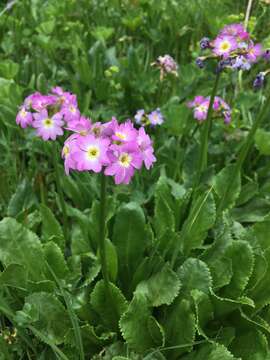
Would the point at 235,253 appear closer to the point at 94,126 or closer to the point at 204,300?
the point at 204,300

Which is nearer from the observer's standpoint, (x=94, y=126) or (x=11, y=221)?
(x=94, y=126)

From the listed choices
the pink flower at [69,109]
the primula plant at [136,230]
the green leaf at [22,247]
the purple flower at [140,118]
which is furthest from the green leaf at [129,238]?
the purple flower at [140,118]

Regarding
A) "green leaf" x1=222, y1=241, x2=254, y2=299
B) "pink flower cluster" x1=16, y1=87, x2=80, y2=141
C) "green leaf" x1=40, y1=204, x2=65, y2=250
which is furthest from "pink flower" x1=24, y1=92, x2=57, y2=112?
"green leaf" x1=222, y1=241, x2=254, y2=299

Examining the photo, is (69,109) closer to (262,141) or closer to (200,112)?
(200,112)

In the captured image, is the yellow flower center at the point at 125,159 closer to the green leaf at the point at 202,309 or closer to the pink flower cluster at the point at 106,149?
the pink flower cluster at the point at 106,149

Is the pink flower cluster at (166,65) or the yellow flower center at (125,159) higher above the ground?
the yellow flower center at (125,159)

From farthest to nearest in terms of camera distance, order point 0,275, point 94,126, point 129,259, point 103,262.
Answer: point 129,259 < point 0,275 < point 103,262 < point 94,126

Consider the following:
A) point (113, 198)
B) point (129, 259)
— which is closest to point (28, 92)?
point (113, 198)

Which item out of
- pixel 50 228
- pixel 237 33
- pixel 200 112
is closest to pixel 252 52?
pixel 237 33
